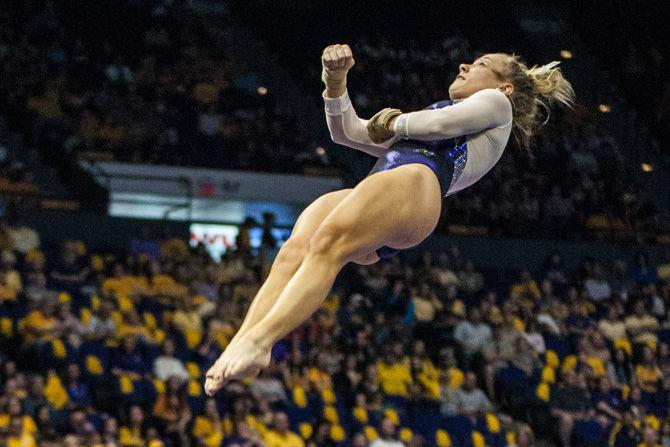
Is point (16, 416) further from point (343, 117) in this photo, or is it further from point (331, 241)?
point (331, 241)

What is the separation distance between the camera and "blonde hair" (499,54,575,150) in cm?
550

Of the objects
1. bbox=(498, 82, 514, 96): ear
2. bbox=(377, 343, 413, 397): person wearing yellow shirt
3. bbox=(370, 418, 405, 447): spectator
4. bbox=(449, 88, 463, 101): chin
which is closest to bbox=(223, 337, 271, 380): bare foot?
bbox=(449, 88, 463, 101): chin

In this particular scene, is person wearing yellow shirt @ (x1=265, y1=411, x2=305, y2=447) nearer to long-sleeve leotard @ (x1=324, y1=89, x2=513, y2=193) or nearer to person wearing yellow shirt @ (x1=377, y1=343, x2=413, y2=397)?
person wearing yellow shirt @ (x1=377, y1=343, x2=413, y2=397)

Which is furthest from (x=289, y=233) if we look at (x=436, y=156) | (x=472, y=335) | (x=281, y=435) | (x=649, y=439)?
(x=436, y=156)

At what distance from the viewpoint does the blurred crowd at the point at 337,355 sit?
10797 millimetres

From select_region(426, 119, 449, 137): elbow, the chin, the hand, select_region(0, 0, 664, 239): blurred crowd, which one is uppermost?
select_region(0, 0, 664, 239): blurred crowd

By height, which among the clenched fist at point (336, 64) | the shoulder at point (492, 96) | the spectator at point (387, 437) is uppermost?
the clenched fist at point (336, 64)

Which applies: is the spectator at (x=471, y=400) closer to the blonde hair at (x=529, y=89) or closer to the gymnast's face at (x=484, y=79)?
the blonde hair at (x=529, y=89)

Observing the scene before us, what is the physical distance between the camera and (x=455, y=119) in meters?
5.02

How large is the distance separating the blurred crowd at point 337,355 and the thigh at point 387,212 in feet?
19.2

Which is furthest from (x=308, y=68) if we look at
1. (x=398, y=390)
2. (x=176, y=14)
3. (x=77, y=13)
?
(x=398, y=390)

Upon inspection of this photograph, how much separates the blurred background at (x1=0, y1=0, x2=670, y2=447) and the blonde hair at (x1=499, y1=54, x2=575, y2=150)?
18.9 ft

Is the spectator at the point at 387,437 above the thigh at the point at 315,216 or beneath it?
beneath

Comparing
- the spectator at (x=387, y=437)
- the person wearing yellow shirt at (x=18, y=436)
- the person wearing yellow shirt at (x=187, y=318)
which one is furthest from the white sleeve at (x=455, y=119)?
the person wearing yellow shirt at (x=187, y=318)
